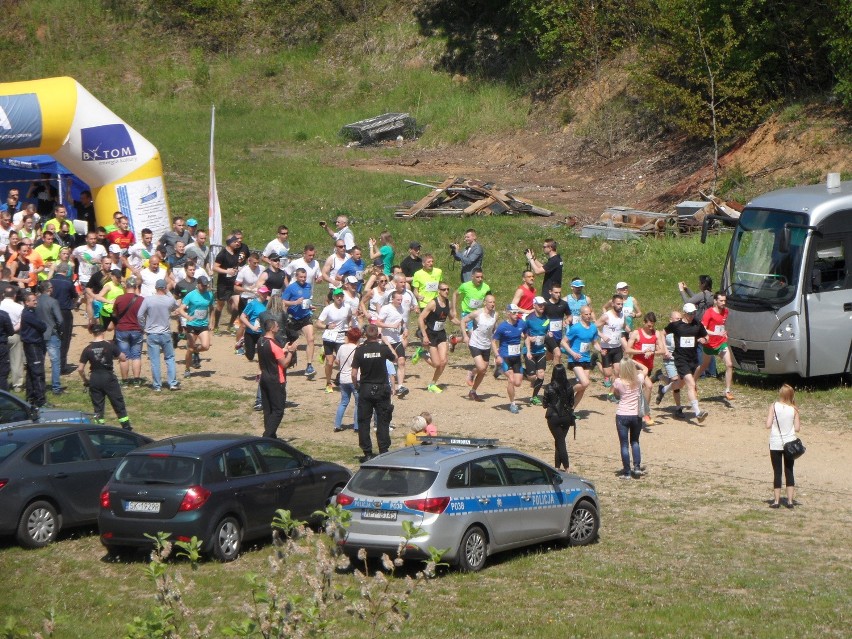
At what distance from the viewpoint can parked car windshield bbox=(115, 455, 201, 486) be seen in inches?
497

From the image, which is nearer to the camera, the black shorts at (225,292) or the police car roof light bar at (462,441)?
the police car roof light bar at (462,441)

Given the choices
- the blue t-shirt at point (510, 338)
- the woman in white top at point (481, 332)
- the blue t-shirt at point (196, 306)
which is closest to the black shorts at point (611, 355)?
the blue t-shirt at point (510, 338)

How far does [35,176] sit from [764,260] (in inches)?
720

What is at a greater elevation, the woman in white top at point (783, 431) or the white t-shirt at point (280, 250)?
the white t-shirt at point (280, 250)

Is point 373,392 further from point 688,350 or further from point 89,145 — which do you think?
point 89,145

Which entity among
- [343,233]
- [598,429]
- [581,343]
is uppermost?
[343,233]

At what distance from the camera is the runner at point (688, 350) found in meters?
18.8

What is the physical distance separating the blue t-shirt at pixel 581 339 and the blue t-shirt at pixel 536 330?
0.51m

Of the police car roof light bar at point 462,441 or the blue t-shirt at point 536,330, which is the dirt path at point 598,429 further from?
the police car roof light bar at point 462,441

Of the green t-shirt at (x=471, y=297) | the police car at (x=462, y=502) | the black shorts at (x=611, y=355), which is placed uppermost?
the green t-shirt at (x=471, y=297)

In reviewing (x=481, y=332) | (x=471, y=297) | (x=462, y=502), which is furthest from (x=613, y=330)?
(x=462, y=502)

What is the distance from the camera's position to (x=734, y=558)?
13.0 metres

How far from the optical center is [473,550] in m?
12.3

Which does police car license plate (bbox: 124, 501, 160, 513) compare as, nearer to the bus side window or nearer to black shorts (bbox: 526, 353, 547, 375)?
black shorts (bbox: 526, 353, 547, 375)
